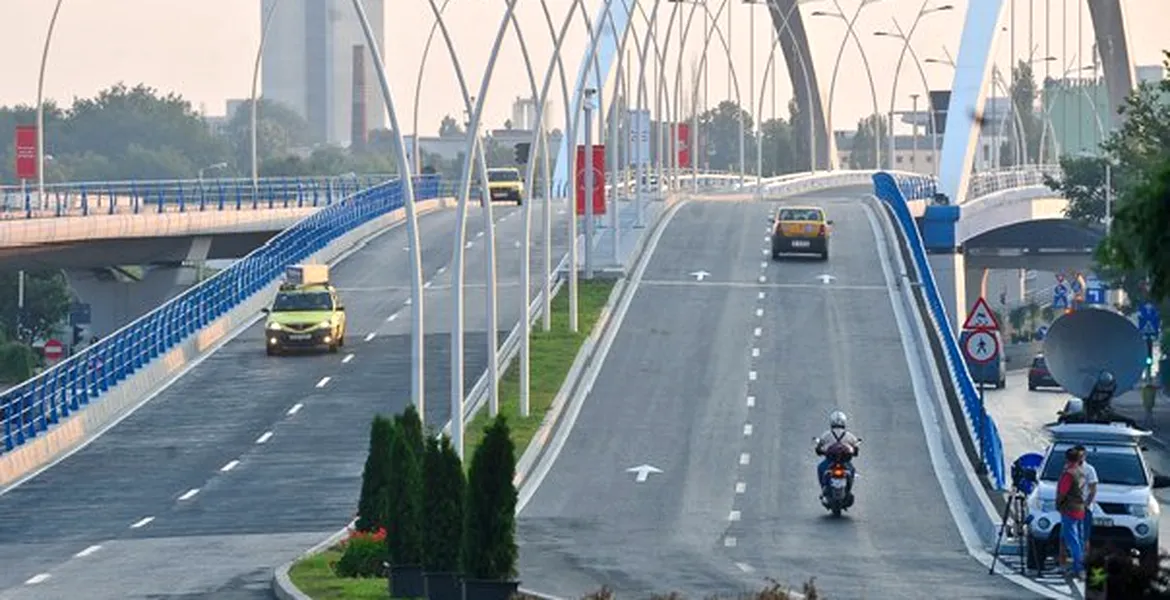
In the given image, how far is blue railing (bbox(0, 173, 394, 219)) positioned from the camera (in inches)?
3187

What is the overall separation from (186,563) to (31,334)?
85141 mm

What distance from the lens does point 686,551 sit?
33000mm

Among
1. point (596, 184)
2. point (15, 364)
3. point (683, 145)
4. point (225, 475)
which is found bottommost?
point (15, 364)

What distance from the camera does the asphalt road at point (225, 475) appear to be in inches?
1299

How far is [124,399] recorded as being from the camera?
53.9 m

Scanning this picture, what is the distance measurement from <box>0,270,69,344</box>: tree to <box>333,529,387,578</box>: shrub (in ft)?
→ 284

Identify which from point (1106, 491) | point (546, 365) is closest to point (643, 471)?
point (546, 365)

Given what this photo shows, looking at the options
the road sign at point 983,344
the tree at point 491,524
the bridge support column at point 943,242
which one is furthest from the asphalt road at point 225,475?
the bridge support column at point 943,242

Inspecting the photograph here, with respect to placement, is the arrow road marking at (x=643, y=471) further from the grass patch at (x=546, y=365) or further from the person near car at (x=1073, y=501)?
the person near car at (x=1073, y=501)

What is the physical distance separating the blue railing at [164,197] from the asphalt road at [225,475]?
13.8m

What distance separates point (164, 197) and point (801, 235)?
81.4 ft

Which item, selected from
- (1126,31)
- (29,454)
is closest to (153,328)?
(29,454)

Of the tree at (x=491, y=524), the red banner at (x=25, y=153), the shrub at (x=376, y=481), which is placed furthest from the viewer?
the red banner at (x=25, y=153)

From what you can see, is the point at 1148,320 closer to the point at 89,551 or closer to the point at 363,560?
the point at 89,551
